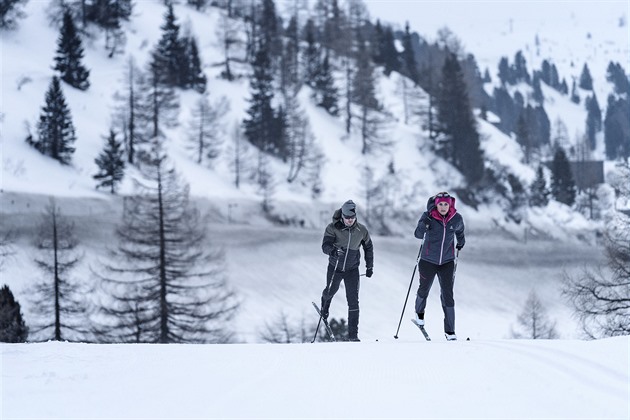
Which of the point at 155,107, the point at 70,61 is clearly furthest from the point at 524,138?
the point at 70,61

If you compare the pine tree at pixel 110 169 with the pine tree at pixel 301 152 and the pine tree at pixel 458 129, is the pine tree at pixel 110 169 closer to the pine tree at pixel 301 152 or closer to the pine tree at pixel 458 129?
the pine tree at pixel 301 152

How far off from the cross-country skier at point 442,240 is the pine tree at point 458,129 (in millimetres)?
59878

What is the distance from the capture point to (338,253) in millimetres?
10055

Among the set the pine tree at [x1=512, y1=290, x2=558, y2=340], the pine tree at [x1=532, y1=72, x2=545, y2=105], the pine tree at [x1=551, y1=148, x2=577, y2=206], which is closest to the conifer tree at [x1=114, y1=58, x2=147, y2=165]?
the pine tree at [x1=512, y1=290, x2=558, y2=340]

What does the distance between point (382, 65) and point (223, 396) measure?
90.0 meters

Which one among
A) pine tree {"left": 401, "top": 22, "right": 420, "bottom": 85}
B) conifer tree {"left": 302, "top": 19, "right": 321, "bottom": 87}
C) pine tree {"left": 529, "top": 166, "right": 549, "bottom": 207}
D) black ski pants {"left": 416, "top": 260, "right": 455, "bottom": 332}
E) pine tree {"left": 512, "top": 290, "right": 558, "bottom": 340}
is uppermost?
pine tree {"left": 401, "top": 22, "right": 420, "bottom": 85}

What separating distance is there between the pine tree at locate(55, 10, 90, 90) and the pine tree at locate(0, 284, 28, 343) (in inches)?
1423

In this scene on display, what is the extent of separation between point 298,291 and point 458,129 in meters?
39.5

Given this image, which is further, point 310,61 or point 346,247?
point 310,61

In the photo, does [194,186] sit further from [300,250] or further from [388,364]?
[388,364]

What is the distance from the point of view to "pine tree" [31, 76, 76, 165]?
A: 4369 centimetres

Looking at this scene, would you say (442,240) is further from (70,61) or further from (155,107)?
(70,61)

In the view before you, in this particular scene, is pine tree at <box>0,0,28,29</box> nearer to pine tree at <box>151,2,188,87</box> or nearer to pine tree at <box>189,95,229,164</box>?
pine tree at <box>151,2,188,87</box>

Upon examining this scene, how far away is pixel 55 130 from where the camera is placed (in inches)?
1716
